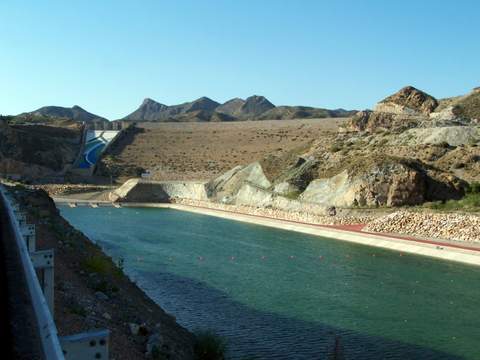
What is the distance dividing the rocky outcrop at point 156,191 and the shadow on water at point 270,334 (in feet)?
151

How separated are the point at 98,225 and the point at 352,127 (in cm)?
3736

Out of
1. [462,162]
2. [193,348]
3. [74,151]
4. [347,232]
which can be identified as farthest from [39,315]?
[74,151]

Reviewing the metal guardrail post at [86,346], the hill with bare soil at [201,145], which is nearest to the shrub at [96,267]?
the metal guardrail post at [86,346]

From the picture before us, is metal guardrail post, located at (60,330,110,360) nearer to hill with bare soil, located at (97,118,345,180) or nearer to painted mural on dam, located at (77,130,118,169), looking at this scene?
hill with bare soil, located at (97,118,345,180)

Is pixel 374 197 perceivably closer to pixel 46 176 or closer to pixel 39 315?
pixel 39 315

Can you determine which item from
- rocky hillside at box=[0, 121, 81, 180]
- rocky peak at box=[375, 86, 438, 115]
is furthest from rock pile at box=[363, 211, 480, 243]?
rocky hillside at box=[0, 121, 81, 180]

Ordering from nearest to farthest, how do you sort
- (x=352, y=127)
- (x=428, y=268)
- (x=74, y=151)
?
(x=428, y=268)
(x=352, y=127)
(x=74, y=151)

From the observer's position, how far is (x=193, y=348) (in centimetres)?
1239

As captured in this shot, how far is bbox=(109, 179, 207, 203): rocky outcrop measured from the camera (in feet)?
218

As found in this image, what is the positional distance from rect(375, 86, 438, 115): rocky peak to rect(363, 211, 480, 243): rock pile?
3921 cm

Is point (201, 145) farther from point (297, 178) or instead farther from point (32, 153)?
point (297, 178)

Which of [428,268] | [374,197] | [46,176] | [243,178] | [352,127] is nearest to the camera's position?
[428,268]

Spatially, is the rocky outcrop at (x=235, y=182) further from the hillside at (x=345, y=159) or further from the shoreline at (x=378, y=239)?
the shoreline at (x=378, y=239)

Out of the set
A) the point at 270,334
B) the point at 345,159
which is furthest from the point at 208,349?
the point at 345,159
